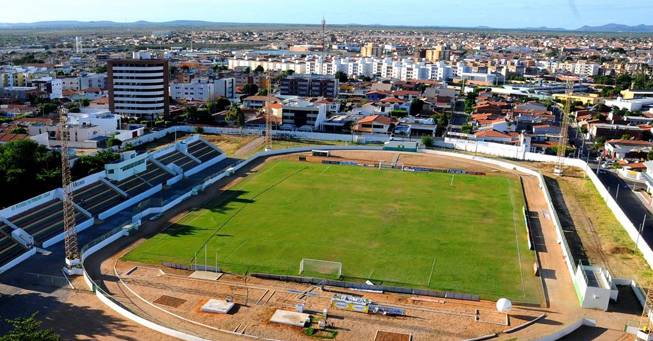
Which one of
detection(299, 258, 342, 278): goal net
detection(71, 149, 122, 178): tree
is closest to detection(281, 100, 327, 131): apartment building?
detection(71, 149, 122, 178): tree

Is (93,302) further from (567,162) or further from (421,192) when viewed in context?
(567,162)

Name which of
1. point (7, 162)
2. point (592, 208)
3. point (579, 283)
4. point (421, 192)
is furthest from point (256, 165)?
point (579, 283)

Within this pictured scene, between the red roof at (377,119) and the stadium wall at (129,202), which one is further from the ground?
the red roof at (377,119)

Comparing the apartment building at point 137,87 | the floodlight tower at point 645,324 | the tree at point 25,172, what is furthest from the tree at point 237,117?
the floodlight tower at point 645,324

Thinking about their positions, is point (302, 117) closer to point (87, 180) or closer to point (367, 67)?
point (87, 180)

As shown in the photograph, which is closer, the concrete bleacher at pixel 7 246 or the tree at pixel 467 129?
the concrete bleacher at pixel 7 246

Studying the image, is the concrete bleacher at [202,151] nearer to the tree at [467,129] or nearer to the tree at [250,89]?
the tree at [467,129]

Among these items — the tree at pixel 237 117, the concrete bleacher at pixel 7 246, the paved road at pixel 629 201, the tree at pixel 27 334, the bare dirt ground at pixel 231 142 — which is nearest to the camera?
the tree at pixel 27 334

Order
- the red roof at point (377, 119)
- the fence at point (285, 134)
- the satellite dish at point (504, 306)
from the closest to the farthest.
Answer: the satellite dish at point (504, 306) < the fence at point (285, 134) < the red roof at point (377, 119)
